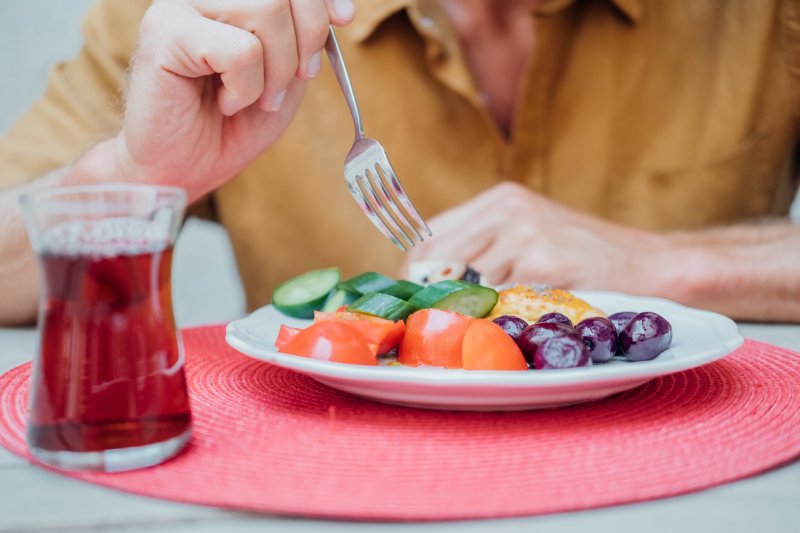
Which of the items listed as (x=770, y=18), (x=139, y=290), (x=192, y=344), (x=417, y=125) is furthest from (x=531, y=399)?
(x=770, y=18)

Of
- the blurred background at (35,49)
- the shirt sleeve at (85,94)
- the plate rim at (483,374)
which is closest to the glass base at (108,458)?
the plate rim at (483,374)

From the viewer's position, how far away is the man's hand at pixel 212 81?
1167 mm

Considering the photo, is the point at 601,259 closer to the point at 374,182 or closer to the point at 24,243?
the point at 374,182

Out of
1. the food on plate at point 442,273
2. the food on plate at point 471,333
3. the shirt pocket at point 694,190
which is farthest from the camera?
the shirt pocket at point 694,190

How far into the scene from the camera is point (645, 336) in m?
0.95

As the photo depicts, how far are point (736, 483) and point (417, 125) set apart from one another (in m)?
1.62

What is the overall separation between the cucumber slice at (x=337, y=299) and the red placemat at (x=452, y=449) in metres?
0.22

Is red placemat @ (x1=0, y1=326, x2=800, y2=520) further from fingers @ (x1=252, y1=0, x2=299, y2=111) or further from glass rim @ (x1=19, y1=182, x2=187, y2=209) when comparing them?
fingers @ (x1=252, y1=0, x2=299, y2=111)

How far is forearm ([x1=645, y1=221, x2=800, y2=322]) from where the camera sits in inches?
61.6

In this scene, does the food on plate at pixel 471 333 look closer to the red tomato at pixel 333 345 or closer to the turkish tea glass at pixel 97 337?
the red tomato at pixel 333 345

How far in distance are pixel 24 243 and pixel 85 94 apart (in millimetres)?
652

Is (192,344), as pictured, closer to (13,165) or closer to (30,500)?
(30,500)

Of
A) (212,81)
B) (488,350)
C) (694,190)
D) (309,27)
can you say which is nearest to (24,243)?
(212,81)

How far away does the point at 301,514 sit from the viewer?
63cm
